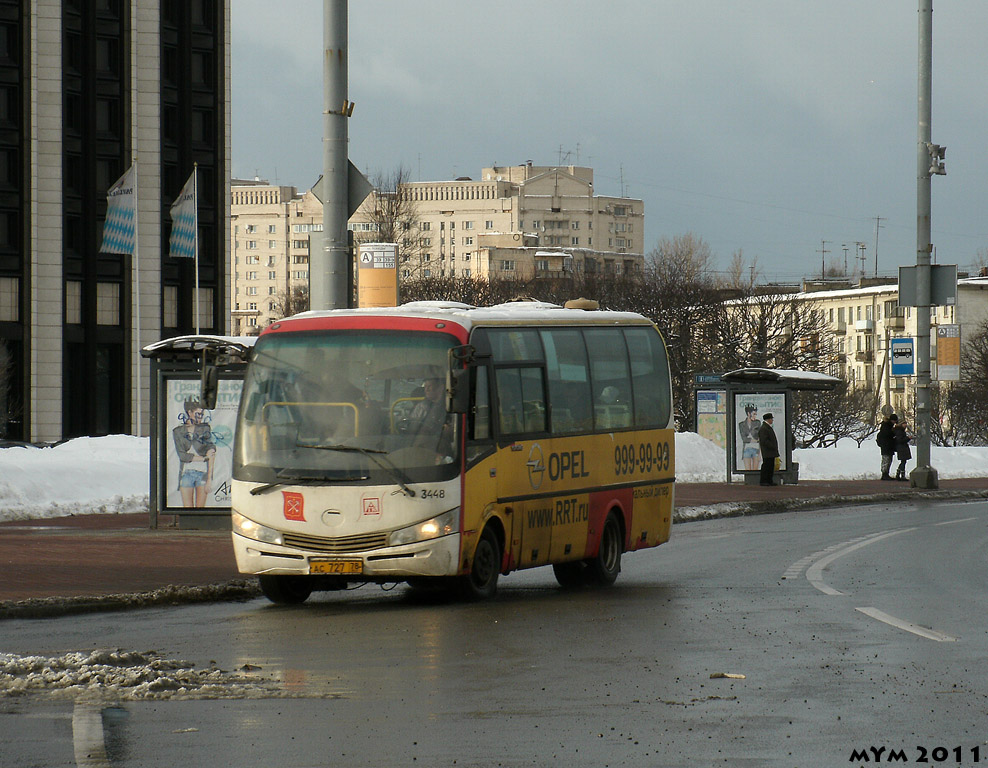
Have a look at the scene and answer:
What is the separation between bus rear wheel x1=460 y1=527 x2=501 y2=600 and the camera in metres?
14.1

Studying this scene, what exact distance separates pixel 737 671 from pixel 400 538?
4494 mm

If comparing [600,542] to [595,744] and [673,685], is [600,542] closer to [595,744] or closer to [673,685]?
[673,685]

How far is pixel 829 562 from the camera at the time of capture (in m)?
18.1

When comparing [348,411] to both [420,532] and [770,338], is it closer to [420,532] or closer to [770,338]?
[420,532]

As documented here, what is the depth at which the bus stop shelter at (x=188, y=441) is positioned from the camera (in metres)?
21.7

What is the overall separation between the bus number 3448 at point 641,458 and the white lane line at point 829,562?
73.8 inches

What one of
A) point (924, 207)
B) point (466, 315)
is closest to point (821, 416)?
point (924, 207)

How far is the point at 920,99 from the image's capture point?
36.4 meters

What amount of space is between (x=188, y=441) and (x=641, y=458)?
23.6ft

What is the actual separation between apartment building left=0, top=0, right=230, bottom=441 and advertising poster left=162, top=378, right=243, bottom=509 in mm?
49886

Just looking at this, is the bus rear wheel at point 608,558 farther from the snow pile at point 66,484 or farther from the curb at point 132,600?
the snow pile at point 66,484

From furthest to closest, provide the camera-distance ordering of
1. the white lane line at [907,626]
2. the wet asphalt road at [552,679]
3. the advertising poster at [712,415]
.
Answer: the advertising poster at [712,415]
the white lane line at [907,626]
the wet asphalt road at [552,679]

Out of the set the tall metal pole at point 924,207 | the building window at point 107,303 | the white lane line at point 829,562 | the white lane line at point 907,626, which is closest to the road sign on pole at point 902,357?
the tall metal pole at point 924,207

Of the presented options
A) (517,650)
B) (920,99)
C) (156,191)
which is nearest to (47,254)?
(156,191)
